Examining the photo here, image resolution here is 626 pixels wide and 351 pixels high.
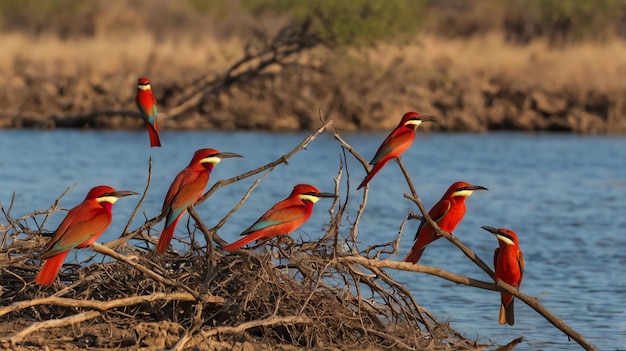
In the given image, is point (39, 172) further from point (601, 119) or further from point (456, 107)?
point (601, 119)

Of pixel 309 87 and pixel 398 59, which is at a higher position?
pixel 398 59

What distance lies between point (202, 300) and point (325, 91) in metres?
19.5

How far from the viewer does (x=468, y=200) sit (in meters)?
18.6

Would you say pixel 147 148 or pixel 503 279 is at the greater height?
pixel 503 279

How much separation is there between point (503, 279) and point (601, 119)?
67.0 feet

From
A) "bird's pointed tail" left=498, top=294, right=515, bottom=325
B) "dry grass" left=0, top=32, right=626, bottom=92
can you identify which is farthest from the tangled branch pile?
"dry grass" left=0, top=32, right=626, bottom=92

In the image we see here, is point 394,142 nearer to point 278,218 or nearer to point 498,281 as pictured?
point 278,218

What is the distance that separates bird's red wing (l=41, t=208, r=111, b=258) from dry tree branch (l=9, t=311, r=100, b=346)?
0.37 meters

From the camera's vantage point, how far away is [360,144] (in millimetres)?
24156

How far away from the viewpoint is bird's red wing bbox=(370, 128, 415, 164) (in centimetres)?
738

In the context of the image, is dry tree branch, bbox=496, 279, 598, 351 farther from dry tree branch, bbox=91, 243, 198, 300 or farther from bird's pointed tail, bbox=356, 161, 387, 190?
dry tree branch, bbox=91, 243, 198, 300

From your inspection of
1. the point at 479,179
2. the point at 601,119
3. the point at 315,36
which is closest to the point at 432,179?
the point at 479,179

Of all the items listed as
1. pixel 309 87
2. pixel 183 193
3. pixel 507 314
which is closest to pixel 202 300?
pixel 183 193

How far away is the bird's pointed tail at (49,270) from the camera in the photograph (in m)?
6.75
